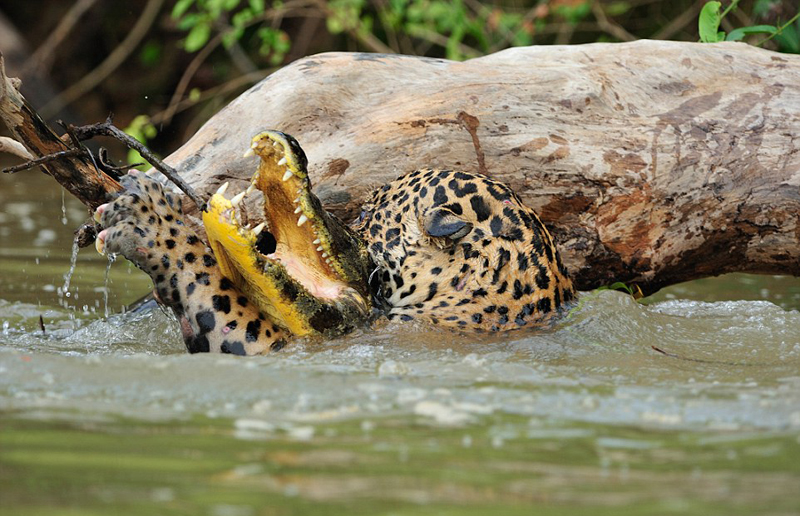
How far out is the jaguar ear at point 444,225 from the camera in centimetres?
448

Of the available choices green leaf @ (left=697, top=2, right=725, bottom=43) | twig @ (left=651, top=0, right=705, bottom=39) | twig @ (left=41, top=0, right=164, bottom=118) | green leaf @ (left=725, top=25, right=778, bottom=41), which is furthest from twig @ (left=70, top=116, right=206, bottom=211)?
twig @ (left=41, top=0, right=164, bottom=118)

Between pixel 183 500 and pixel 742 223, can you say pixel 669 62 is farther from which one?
pixel 183 500

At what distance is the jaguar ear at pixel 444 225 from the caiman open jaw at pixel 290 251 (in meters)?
0.37

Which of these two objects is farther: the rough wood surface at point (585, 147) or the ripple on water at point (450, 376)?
the rough wood surface at point (585, 147)

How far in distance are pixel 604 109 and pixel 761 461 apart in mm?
2822

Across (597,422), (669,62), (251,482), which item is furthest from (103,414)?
(669,62)

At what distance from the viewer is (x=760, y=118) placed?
513 cm

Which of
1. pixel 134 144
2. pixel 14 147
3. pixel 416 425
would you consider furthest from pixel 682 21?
pixel 416 425

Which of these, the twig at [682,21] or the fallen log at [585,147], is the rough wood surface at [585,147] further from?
the twig at [682,21]

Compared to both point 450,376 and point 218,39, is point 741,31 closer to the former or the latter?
point 450,376

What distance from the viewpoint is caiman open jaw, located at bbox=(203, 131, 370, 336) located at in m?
4.12

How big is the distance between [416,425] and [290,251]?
5.48 feet

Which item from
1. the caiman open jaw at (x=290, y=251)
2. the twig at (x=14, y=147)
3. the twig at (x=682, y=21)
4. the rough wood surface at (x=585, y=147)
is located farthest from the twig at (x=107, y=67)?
the caiman open jaw at (x=290, y=251)

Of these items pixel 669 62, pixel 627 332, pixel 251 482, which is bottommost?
pixel 627 332
